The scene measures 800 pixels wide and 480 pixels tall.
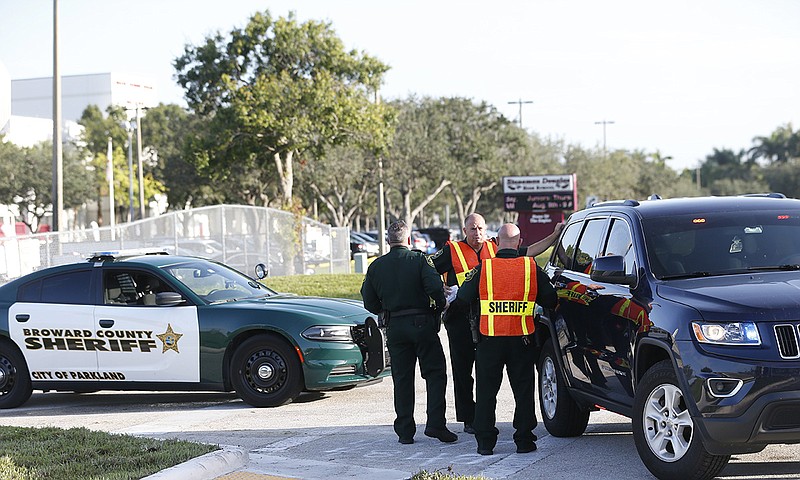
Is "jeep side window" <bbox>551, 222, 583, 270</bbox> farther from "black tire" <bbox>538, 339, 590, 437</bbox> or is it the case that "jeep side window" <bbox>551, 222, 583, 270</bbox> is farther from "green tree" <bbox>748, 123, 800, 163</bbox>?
"green tree" <bbox>748, 123, 800, 163</bbox>

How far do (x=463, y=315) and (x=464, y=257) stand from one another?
55 cm

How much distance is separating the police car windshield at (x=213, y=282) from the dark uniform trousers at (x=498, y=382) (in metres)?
3.99

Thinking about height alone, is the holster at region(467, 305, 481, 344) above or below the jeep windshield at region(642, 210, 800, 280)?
below

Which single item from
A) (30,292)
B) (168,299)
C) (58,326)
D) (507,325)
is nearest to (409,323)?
(507,325)

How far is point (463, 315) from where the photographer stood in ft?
28.3

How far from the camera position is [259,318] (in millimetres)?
Answer: 10492

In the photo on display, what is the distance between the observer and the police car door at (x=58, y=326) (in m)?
11.0

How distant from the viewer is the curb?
6.84m

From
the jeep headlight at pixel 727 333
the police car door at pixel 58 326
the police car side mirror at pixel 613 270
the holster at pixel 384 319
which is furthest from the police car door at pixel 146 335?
the jeep headlight at pixel 727 333

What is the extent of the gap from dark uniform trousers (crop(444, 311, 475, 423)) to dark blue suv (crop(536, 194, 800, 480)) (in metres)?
0.59

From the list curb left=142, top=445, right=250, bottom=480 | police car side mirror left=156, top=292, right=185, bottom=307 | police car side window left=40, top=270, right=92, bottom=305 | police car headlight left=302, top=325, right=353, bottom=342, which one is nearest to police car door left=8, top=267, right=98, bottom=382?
police car side window left=40, top=270, right=92, bottom=305

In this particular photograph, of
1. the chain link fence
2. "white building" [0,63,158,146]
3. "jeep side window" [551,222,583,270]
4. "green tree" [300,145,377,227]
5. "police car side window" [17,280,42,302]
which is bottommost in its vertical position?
"police car side window" [17,280,42,302]

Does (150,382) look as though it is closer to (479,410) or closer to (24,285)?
(24,285)

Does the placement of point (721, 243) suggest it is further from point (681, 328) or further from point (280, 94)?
point (280, 94)
